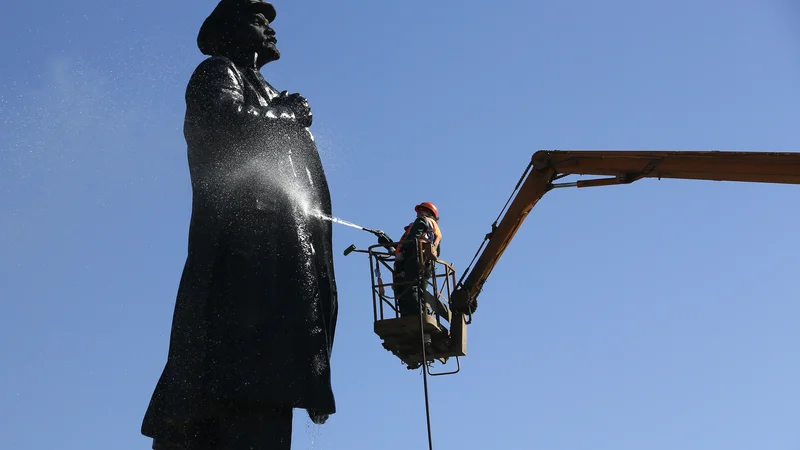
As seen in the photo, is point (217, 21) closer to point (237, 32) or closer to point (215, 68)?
point (237, 32)

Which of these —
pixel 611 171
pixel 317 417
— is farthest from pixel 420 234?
pixel 317 417

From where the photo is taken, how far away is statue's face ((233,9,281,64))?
11.8 m

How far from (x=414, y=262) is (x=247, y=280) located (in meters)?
6.33

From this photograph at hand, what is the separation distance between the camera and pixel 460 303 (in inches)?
760

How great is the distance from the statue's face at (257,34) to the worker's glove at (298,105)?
69 cm

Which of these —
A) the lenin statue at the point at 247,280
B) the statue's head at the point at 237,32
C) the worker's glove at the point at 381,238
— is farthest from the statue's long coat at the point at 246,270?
the worker's glove at the point at 381,238

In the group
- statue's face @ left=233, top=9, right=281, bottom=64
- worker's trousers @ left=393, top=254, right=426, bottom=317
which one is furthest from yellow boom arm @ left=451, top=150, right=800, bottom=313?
statue's face @ left=233, top=9, right=281, bottom=64

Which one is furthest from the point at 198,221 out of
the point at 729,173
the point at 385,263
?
the point at 729,173

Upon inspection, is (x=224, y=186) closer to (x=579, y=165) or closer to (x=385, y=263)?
(x=385, y=263)

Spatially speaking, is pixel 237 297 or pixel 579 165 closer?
pixel 237 297

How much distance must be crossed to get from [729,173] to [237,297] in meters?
8.81

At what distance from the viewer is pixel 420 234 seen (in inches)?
651

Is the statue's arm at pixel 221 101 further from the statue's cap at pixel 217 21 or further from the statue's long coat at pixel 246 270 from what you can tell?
the statue's cap at pixel 217 21

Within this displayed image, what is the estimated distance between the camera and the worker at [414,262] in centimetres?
1656
